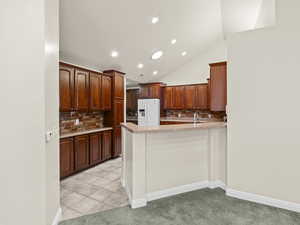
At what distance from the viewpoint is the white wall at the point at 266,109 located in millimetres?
2293

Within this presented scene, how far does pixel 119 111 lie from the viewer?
5.16 m

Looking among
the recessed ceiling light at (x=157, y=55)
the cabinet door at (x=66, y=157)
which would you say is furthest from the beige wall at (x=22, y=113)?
the recessed ceiling light at (x=157, y=55)

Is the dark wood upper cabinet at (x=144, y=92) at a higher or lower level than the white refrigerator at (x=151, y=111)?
higher

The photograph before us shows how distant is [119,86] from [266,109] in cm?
380

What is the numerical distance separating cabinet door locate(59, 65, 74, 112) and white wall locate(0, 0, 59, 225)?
1.94 meters

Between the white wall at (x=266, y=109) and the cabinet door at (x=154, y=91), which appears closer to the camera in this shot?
the white wall at (x=266, y=109)

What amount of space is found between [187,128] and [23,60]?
2.05 meters

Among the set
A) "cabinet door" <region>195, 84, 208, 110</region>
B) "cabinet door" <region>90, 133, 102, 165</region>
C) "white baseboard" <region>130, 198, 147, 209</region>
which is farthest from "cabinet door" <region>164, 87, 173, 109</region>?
"white baseboard" <region>130, 198, 147, 209</region>

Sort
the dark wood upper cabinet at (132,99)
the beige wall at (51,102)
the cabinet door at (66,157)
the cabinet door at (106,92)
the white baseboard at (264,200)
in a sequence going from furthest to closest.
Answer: the dark wood upper cabinet at (132,99)
the cabinet door at (106,92)
the cabinet door at (66,157)
the white baseboard at (264,200)
the beige wall at (51,102)

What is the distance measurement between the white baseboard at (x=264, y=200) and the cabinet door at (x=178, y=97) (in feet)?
15.0

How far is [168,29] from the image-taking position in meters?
4.66

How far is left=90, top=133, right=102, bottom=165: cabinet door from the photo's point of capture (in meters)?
4.07

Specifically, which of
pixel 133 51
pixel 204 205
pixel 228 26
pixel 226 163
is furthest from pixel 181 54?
pixel 204 205

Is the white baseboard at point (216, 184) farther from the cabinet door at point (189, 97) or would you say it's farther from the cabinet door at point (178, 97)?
the cabinet door at point (178, 97)
